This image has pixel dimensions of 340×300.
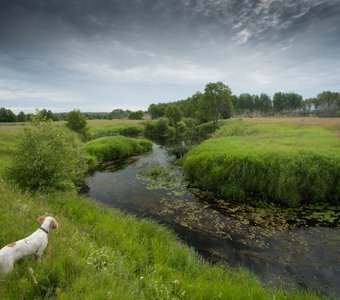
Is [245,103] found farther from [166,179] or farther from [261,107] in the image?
[166,179]

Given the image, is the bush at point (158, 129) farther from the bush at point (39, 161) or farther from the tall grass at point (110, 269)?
the tall grass at point (110, 269)

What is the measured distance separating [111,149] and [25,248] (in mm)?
29251

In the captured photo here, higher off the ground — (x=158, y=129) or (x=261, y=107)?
(x=261, y=107)

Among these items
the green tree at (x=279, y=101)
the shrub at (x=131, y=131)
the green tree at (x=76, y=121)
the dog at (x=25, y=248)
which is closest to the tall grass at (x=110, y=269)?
the dog at (x=25, y=248)

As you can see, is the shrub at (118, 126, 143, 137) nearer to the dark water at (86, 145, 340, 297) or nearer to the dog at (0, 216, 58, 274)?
the dark water at (86, 145, 340, 297)

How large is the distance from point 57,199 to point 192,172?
1281 cm

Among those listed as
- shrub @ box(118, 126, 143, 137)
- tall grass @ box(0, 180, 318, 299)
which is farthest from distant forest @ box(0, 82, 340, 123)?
tall grass @ box(0, 180, 318, 299)

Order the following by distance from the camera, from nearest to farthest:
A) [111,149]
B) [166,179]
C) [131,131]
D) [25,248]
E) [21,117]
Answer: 1. [25,248]
2. [166,179]
3. [111,149]
4. [131,131]
5. [21,117]

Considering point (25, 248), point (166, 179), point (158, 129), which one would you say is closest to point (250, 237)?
point (25, 248)

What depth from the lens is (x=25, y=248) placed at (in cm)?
501

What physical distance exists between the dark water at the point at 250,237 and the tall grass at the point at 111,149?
42.0ft

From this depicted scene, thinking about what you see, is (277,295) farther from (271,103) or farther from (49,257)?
(271,103)

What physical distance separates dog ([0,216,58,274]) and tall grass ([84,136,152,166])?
23.5 m

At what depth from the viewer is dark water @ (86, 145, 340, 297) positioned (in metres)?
9.38
